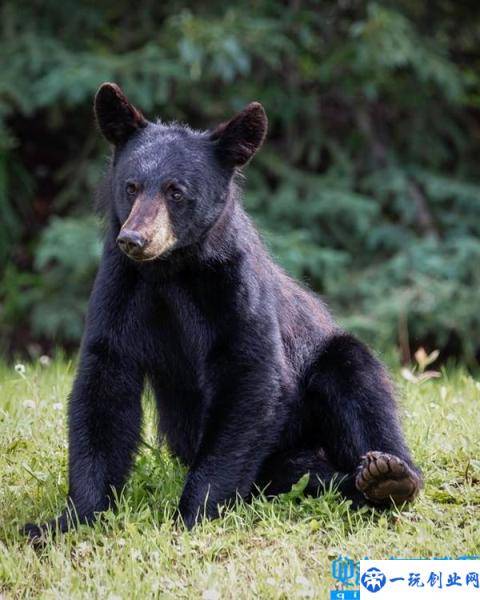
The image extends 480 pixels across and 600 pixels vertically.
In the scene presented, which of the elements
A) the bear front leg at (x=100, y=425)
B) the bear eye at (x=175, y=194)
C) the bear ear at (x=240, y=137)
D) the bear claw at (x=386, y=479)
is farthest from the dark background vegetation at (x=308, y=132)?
the bear claw at (x=386, y=479)

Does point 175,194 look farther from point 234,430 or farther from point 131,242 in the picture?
point 234,430

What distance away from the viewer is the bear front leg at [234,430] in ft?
13.7

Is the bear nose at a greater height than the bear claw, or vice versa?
the bear nose

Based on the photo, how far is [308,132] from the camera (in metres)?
9.54

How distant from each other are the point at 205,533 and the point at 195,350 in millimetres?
746

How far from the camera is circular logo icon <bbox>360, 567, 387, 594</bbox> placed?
358cm

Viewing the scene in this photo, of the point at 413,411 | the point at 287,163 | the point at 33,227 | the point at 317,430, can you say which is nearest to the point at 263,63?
the point at 287,163

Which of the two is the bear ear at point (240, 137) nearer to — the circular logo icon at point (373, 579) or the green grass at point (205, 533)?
the green grass at point (205, 533)

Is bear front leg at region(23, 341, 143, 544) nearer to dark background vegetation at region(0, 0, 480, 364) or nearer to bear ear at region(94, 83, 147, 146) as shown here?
bear ear at region(94, 83, 147, 146)

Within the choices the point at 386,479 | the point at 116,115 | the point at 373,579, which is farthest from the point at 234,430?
the point at 116,115

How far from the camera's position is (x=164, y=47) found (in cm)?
878

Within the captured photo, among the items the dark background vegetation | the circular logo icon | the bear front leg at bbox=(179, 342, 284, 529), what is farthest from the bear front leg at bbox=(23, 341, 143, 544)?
the dark background vegetation

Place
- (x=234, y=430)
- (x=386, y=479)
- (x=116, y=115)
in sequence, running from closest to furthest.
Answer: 1. (x=386, y=479)
2. (x=234, y=430)
3. (x=116, y=115)

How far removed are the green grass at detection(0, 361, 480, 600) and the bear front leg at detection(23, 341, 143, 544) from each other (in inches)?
5.1
